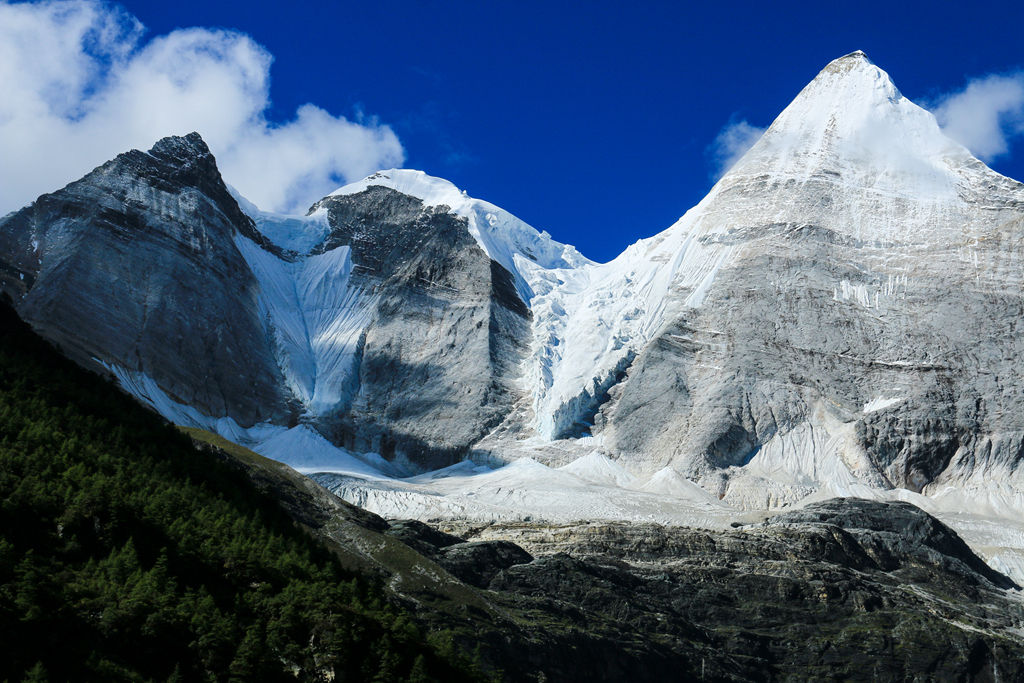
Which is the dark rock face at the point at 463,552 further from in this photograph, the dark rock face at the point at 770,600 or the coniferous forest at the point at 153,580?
the coniferous forest at the point at 153,580

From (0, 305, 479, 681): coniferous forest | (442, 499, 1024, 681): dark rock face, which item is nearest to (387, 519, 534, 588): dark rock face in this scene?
(442, 499, 1024, 681): dark rock face

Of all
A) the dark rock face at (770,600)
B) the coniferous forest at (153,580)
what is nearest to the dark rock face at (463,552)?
the dark rock face at (770,600)

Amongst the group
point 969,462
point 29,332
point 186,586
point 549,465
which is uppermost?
point 969,462

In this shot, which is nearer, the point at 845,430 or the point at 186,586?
the point at 186,586

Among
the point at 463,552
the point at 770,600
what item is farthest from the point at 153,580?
the point at 770,600

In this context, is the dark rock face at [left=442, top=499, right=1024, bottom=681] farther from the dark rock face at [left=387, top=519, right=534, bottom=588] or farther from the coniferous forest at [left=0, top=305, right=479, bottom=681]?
the coniferous forest at [left=0, top=305, right=479, bottom=681]

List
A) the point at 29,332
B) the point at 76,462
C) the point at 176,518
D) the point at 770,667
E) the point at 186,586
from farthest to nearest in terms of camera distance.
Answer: the point at 770,667
the point at 29,332
the point at 76,462
the point at 176,518
the point at 186,586

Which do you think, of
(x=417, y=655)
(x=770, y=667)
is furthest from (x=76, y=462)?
(x=770, y=667)

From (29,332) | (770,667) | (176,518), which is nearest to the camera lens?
(176,518)

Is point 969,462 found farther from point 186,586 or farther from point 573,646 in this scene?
point 186,586
